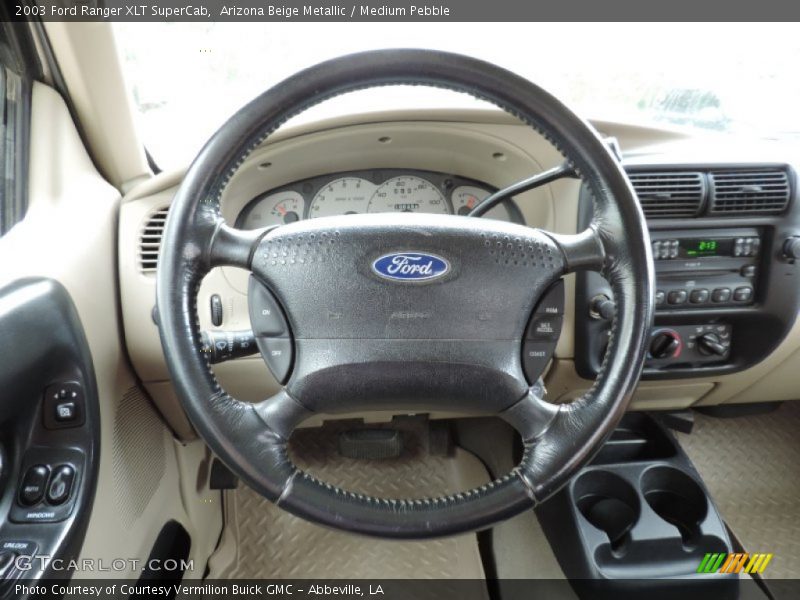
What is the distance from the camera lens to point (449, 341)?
0.74 meters

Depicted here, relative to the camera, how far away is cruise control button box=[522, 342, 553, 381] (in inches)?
30.5

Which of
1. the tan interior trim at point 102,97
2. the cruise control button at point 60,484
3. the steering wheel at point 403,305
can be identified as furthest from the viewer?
the tan interior trim at point 102,97

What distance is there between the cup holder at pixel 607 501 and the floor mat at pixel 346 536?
0.33 meters

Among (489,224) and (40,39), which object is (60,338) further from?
(489,224)

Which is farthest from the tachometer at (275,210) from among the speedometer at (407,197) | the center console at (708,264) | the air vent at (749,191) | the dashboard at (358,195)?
the air vent at (749,191)

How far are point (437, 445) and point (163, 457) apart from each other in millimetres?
778

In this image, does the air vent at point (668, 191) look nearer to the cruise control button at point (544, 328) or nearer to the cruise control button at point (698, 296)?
the cruise control button at point (698, 296)

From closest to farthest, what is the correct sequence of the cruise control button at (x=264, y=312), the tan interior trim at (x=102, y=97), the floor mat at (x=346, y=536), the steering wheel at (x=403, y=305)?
1. the steering wheel at (x=403, y=305)
2. the cruise control button at (x=264, y=312)
3. the tan interior trim at (x=102, y=97)
4. the floor mat at (x=346, y=536)

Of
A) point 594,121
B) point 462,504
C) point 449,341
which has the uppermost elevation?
point 594,121

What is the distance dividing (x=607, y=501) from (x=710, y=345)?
0.45 m

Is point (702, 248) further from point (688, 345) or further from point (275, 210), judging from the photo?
point (275, 210)

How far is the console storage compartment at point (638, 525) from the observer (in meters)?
1.15

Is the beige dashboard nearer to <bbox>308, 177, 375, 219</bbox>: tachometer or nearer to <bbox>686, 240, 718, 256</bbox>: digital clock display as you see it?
<bbox>308, 177, 375, 219</bbox>: tachometer

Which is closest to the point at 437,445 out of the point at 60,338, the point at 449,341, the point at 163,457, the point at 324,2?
A: the point at 163,457
